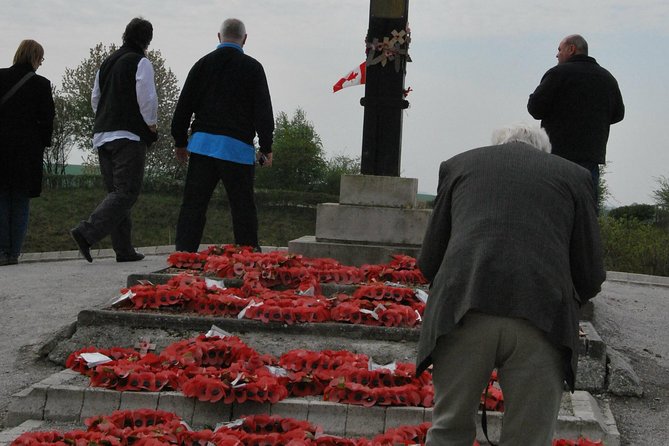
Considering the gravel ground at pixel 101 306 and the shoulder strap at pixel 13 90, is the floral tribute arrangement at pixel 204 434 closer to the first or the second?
the gravel ground at pixel 101 306

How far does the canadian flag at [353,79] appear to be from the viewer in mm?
9672

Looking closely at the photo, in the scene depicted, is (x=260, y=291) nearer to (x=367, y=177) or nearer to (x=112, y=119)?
(x=367, y=177)

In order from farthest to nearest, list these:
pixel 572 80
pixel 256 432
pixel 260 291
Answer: pixel 572 80
pixel 260 291
pixel 256 432

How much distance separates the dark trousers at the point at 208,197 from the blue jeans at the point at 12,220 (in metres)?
2.37

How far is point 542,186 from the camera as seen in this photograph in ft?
12.2

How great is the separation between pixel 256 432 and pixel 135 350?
5.41ft

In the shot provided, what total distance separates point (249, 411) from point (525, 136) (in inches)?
84.5

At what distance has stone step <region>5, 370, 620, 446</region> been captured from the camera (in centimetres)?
507

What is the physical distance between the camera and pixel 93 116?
108 feet

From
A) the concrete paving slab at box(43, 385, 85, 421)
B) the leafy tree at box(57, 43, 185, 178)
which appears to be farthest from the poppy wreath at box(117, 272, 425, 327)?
the leafy tree at box(57, 43, 185, 178)

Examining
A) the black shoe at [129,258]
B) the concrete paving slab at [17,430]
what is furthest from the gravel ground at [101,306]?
the concrete paving slab at [17,430]

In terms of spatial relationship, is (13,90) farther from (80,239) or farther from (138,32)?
(80,239)

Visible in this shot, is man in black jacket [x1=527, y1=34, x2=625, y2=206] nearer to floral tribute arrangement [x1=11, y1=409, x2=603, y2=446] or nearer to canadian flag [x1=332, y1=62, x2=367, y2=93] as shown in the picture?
canadian flag [x1=332, y1=62, x2=367, y2=93]


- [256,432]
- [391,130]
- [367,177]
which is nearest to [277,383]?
Answer: [256,432]
